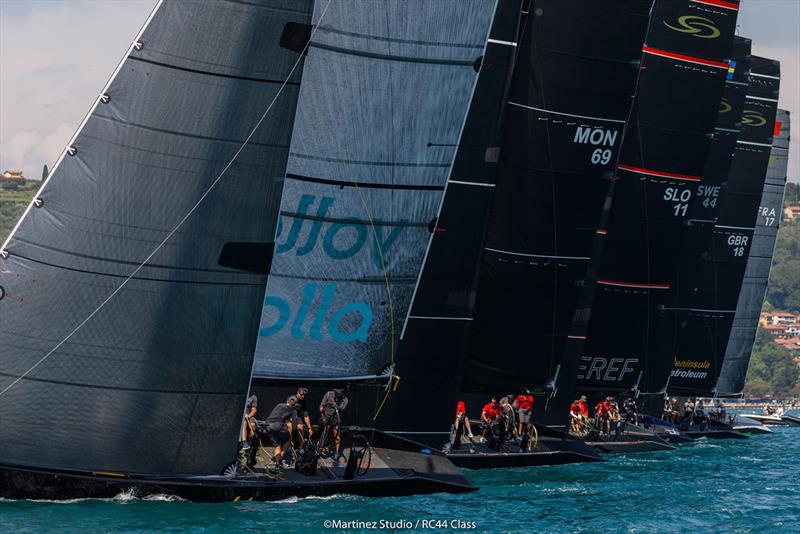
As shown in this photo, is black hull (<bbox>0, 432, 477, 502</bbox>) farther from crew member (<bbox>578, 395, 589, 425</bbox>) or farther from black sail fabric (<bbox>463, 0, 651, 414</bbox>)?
crew member (<bbox>578, 395, 589, 425</bbox>)

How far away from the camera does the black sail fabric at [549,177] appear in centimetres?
2792

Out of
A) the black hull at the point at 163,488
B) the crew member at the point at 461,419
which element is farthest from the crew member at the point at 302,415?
the crew member at the point at 461,419

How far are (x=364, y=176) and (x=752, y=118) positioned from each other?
2561cm

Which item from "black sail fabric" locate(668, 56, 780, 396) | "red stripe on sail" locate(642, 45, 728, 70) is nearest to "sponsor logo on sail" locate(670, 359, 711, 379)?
"black sail fabric" locate(668, 56, 780, 396)

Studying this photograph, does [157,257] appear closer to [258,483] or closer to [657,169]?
[258,483]

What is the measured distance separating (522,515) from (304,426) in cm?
405

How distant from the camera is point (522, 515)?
2214cm

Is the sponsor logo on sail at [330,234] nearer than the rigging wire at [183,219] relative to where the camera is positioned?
No

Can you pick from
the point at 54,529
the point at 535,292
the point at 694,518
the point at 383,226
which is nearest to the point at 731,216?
the point at 535,292

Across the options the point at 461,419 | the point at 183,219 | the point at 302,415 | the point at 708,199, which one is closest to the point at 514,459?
the point at 461,419

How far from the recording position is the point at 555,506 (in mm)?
23594

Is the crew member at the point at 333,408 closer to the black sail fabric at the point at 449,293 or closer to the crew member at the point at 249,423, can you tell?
the crew member at the point at 249,423

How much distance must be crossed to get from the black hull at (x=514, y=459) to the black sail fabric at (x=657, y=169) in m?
6.54

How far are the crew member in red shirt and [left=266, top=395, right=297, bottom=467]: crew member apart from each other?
8.63 meters
